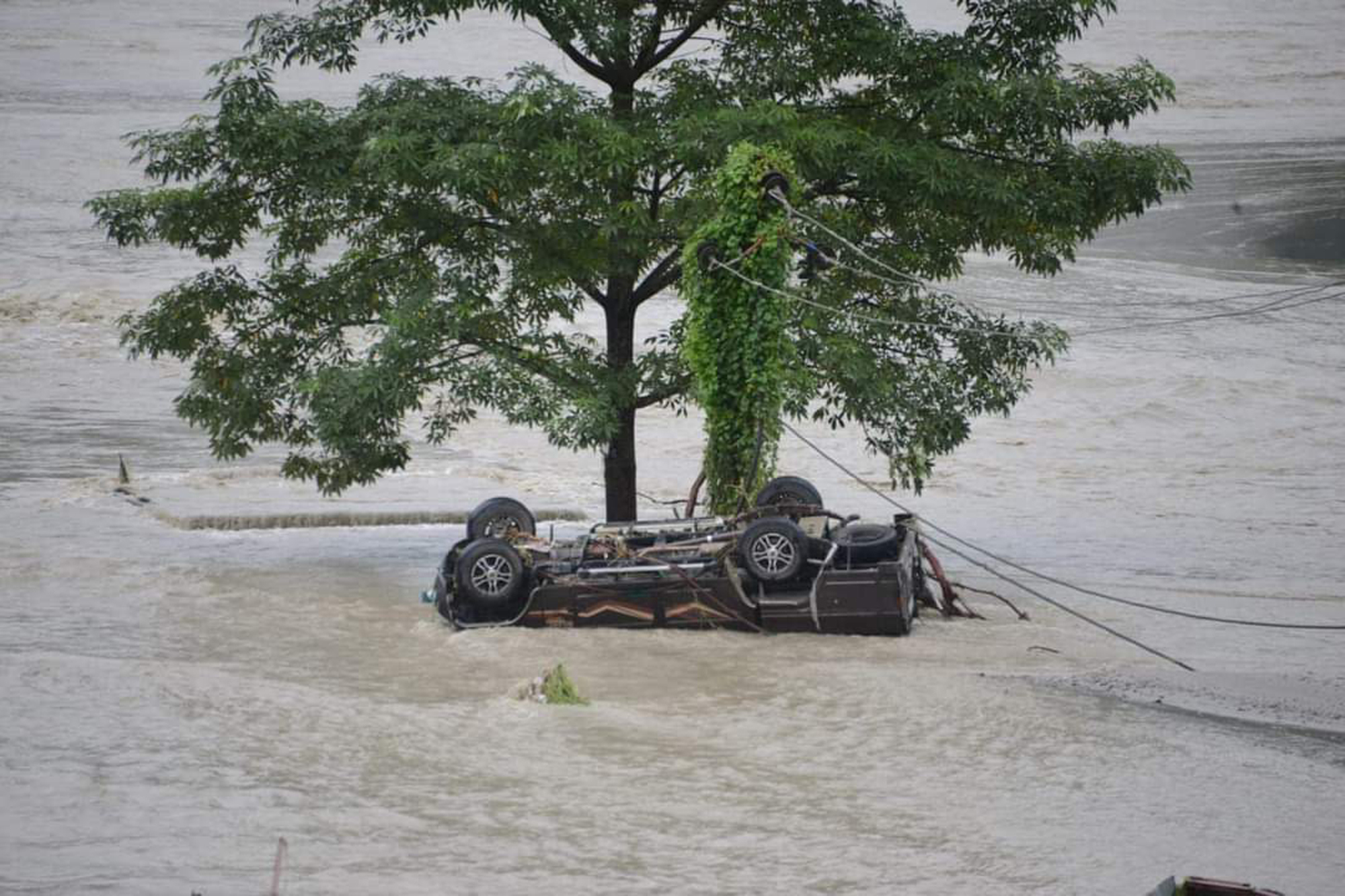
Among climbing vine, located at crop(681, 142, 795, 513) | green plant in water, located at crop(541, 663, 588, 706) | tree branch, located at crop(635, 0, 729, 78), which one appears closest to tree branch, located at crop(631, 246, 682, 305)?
climbing vine, located at crop(681, 142, 795, 513)

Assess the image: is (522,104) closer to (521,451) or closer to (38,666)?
(38,666)

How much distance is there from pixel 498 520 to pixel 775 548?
3863 millimetres

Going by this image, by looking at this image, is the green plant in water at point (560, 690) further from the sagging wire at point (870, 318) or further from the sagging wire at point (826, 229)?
the sagging wire at point (826, 229)

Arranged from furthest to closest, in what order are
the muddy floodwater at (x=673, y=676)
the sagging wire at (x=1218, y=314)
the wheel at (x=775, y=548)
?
the sagging wire at (x=1218, y=314) → the wheel at (x=775, y=548) → the muddy floodwater at (x=673, y=676)

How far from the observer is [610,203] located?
2245 cm

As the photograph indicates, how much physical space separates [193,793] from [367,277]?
10.6m

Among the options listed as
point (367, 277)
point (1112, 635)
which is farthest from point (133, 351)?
point (1112, 635)

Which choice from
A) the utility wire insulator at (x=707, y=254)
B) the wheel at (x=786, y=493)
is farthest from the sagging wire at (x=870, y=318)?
the wheel at (x=786, y=493)

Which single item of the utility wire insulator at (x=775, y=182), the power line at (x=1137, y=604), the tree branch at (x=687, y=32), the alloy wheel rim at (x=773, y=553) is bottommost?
the power line at (x=1137, y=604)

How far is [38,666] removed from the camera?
18047 mm

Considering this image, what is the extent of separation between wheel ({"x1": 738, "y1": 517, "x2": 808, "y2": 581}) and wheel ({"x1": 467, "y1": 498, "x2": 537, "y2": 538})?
3222mm

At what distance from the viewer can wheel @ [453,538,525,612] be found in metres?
20.8

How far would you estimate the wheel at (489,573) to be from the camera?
20750 millimetres

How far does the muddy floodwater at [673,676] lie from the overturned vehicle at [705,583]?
31 cm
